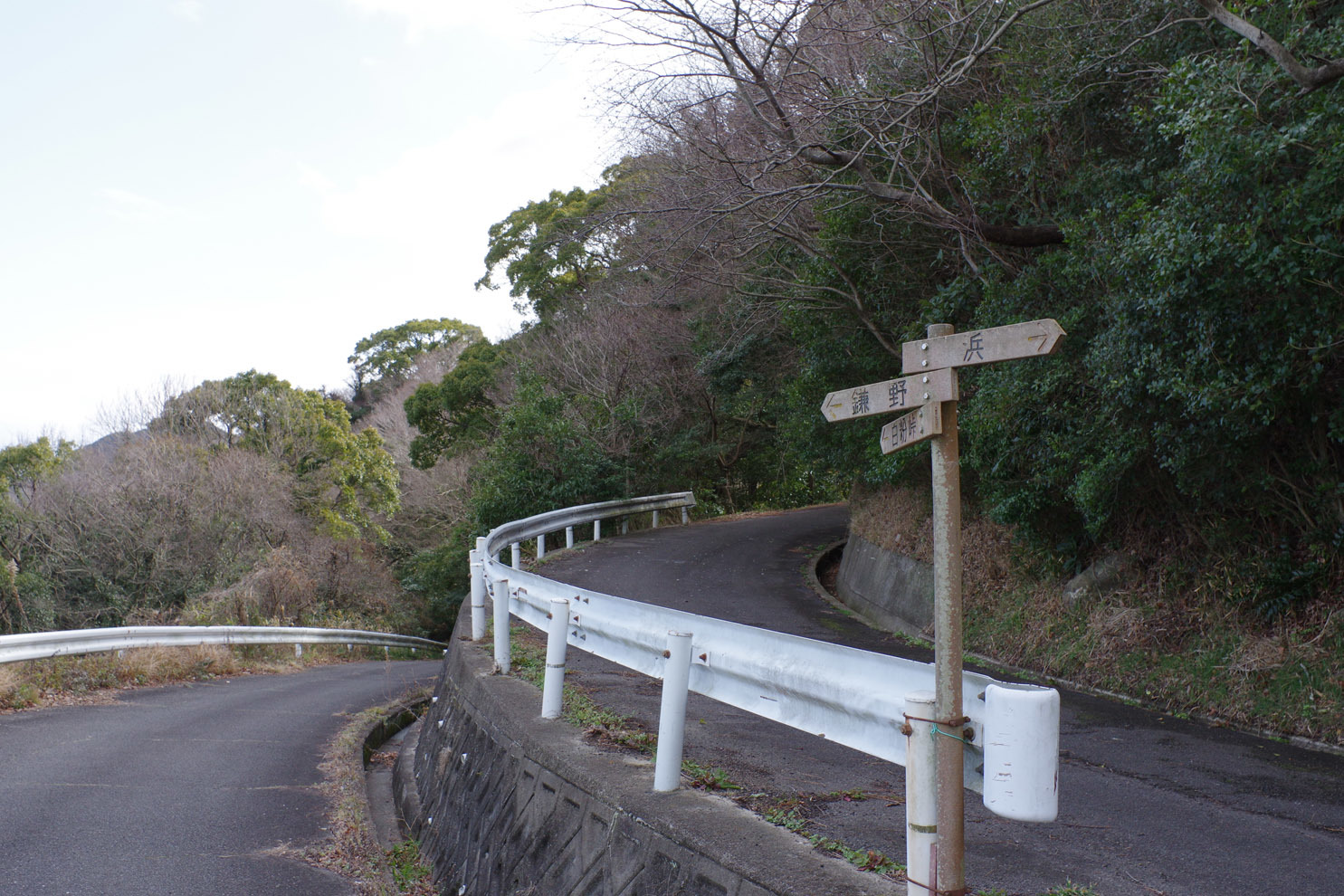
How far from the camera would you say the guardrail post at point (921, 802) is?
2.88 m

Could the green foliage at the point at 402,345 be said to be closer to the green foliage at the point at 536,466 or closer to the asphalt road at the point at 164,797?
the green foliage at the point at 536,466

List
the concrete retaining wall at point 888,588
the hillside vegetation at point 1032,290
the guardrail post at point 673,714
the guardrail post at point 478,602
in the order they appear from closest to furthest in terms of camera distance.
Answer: the guardrail post at point 673,714 → the hillside vegetation at point 1032,290 → the guardrail post at point 478,602 → the concrete retaining wall at point 888,588

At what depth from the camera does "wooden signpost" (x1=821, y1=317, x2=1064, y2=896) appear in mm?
2854

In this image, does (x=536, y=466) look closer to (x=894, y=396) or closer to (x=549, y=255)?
(x=549, y=255)

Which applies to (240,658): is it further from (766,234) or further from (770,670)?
(770,670)

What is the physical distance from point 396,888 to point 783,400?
15.2 m

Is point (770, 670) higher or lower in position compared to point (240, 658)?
higher

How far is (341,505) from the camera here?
3189 centimetres

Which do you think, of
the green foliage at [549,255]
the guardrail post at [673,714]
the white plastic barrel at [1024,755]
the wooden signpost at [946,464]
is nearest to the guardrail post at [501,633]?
the guardrail post at [673,714]

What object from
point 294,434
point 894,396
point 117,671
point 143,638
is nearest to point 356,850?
point 894,396

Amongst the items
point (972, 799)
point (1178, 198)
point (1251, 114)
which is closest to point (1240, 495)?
point (1178, 198)

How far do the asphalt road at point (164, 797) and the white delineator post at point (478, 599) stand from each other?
1.89 m

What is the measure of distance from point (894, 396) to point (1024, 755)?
1.25m

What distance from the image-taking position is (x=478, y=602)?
937 centimetres
